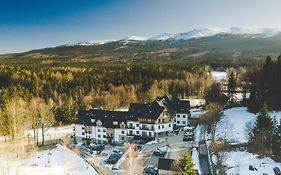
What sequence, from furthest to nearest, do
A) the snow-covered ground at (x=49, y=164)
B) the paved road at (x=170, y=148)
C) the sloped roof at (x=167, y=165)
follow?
the paved road at (x=170, y=148), the snow-covered ground at (x=49, y=164), the sloped roof at (x=167, y=165)

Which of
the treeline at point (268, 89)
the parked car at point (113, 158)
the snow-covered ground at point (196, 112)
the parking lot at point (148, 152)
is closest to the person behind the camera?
the parking lot at point (148, 152)

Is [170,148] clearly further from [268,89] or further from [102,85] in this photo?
[102,85]

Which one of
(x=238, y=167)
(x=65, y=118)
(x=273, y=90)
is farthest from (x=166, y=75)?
(x=238, y=167)

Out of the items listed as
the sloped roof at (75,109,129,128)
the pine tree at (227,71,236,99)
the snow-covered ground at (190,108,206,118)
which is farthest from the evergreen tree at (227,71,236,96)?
the sloped roof at (75,109,129,128)

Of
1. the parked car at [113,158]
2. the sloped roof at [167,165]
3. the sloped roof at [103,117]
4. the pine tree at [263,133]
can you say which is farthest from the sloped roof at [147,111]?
the pine tree at [263,133]

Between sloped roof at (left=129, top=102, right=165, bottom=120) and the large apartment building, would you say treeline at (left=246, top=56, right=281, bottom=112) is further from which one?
sloped roof at (left=129, top=102, right=165, bottom=120)

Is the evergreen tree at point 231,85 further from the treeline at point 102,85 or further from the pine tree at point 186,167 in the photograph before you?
the pine tree at point 186,167
